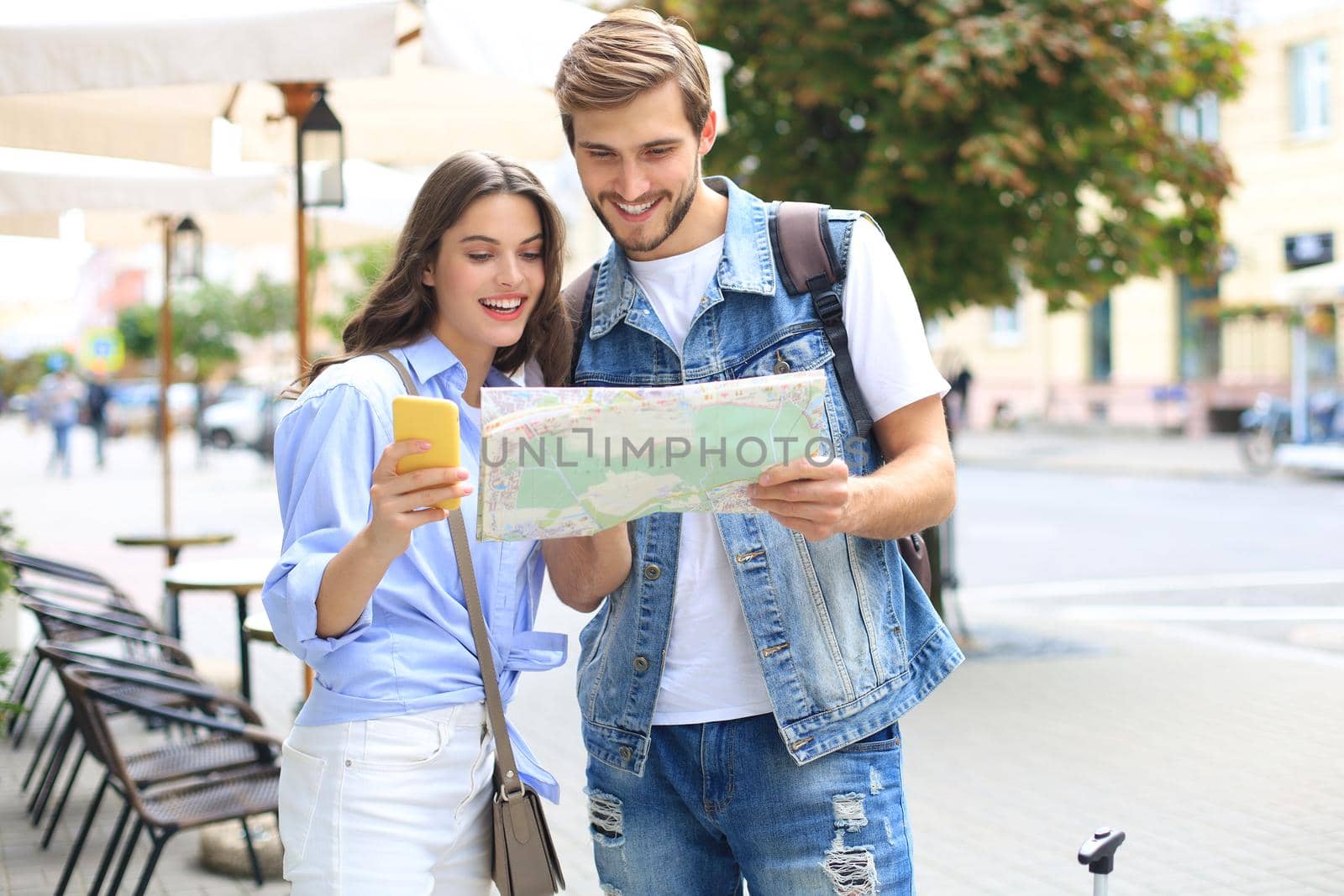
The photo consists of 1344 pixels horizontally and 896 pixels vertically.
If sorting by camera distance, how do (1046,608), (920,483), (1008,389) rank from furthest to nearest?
1. (1008,389)
2. (1046,608)
3. (920,483)

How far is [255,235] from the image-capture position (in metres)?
10.8

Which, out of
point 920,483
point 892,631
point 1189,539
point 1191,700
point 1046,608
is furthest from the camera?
point 1189,539

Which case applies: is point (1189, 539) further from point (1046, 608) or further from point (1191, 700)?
point (1191, 700)

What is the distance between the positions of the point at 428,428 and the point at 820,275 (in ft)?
2.43

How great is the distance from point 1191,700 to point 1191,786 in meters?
1.56

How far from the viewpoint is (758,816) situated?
7.20 feet

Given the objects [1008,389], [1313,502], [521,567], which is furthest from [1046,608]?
[1008,389]

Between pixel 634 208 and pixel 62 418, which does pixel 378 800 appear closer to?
pixel 634 208

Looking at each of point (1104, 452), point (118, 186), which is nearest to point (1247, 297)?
point (1104, 452)

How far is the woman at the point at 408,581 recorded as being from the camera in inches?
80.0

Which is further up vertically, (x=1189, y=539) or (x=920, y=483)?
(x=920, y=483)

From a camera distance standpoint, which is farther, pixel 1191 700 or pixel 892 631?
pixel 1191 700

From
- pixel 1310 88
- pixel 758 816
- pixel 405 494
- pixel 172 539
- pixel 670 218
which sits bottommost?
pixel 172 539

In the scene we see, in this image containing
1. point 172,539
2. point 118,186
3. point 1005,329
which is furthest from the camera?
point 1005,329
